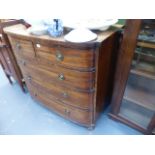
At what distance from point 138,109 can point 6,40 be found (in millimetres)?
1634

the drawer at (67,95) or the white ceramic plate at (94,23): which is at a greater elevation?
the white ceramic plate at (94,23)

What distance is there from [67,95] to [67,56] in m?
0.43

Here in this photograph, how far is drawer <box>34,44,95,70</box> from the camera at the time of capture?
891 mm

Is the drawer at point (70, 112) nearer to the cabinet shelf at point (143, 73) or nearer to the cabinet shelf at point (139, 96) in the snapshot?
the cabinet shelf at point (139, 96)

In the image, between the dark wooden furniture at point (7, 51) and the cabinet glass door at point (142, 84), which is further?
the dark wooden furniture at point (7, 51)

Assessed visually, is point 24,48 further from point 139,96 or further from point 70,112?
point 139,96

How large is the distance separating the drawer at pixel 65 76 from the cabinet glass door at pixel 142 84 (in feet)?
1.26

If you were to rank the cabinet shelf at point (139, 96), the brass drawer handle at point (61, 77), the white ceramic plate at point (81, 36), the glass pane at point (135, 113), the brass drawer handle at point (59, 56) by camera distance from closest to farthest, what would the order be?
1. the white ceramic plate at point (81, 36)
2. the brass drawer handle at point (59, 56)
3. the brass drawer handle at point (61, 77)
4. the cabinet shelf at point (139, 96)
5. the glass pane at point (135, 113)

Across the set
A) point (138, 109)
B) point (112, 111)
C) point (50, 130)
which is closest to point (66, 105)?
point (50, 130)

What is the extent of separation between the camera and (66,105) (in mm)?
1351

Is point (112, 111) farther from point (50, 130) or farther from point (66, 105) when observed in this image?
point (50, 130)

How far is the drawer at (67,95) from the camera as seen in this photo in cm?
115

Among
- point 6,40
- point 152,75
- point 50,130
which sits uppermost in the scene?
point 6,40

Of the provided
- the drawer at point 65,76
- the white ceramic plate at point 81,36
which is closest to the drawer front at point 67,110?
the drawer at point 65,76
